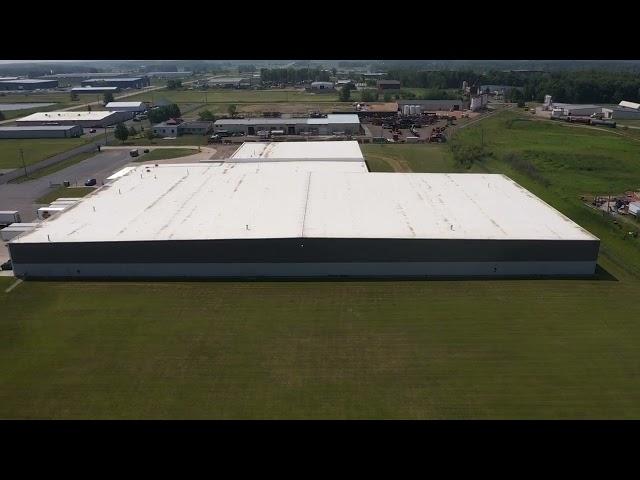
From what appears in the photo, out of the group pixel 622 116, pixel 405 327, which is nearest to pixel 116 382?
pixel 405 327

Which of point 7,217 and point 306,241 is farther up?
point 306,241

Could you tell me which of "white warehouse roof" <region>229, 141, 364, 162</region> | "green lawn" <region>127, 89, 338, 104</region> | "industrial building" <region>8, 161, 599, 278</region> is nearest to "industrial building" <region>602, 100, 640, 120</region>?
"green lawn" <region>127, 89, 338, 104</region>

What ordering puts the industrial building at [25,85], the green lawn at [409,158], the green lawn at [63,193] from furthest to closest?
the industrial building at [25,85]
the green lawn at [409,158]
the green lawn at [63,193]

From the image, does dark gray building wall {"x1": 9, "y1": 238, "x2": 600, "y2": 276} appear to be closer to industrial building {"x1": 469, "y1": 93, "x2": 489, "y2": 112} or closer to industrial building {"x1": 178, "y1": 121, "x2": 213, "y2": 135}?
industrial building {"x1": 178, "y1": 121, "x2": 213, "y2": 135}

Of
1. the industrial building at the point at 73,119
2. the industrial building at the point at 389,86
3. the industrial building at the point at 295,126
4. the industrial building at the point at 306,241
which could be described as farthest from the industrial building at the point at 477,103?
the industrial building at the point at 306,241

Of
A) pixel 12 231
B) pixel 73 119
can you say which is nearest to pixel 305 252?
pixel 12 231

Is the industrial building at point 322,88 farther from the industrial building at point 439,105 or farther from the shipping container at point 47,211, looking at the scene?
the shipping container at point 47,211

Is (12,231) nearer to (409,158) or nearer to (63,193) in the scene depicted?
(63,193)
